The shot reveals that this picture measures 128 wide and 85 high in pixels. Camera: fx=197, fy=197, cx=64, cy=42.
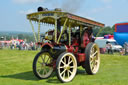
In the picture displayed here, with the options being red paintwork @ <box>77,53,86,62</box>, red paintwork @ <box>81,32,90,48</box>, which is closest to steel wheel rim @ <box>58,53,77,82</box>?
red paintwork @ <box>77,53,86,62</box>

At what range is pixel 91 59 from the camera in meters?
7.65

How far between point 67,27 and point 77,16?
787 mm

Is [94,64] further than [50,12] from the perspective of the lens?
Yes

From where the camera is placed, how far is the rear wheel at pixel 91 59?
718cm

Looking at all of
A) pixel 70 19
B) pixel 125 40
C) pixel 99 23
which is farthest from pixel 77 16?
pixel 125 40

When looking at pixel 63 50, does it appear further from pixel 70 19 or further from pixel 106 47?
pixel 106 47

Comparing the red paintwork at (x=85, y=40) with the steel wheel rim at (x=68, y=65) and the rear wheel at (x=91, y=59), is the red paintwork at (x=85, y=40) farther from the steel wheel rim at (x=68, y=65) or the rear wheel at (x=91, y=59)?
the steel wheel rim at (x=68, y=65)

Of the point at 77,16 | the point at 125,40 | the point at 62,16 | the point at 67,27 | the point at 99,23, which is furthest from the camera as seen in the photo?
the point at 125,40

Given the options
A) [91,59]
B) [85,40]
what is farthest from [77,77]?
[85,40]

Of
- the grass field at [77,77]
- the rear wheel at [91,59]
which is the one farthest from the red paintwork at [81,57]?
the grass field at [77,77]

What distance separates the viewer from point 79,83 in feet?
18.6

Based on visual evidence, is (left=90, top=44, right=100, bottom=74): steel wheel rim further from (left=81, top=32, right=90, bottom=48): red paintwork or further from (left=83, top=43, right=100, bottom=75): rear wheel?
(left=81, top=32, right=90, bottom=48): red paintwork

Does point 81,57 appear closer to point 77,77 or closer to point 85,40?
point 77,77

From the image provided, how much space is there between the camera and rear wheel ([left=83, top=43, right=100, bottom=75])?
23.6 ft
